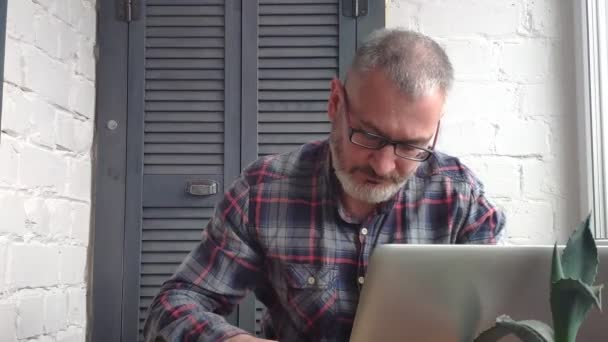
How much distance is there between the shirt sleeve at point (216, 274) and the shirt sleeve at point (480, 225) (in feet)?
1.25

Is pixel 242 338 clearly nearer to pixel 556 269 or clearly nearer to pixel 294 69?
pixel 556 269

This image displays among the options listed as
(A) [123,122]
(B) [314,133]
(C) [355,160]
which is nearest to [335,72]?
(B) [314,133]

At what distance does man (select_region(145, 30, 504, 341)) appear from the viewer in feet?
3.99

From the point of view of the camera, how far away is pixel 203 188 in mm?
1853

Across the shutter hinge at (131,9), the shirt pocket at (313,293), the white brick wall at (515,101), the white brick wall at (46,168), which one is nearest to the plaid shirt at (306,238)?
the shirt pocket at (313,293)

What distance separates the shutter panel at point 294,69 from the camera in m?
1.86

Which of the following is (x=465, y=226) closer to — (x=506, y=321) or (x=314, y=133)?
(x=314, y=133)

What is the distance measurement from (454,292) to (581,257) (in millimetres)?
136

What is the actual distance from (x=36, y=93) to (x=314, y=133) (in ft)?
2.14

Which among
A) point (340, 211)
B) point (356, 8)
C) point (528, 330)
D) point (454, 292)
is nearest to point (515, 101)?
point (356, 8)

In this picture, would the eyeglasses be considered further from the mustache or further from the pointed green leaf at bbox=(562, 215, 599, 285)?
the pointed green leaf at bbox=(562, 215, 599, 285)

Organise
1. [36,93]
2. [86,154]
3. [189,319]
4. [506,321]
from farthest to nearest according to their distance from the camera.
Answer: [86,154] < [36,93] < [189,319] < [506,321]

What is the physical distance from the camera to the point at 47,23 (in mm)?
1635

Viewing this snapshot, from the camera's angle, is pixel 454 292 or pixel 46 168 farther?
pixel 46 168
